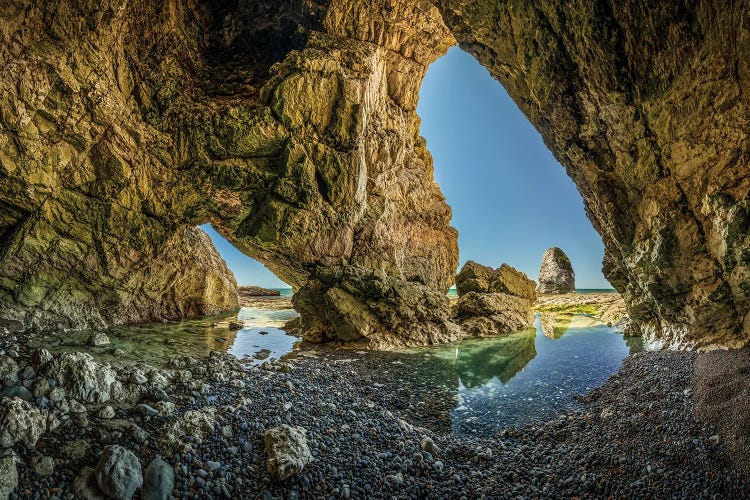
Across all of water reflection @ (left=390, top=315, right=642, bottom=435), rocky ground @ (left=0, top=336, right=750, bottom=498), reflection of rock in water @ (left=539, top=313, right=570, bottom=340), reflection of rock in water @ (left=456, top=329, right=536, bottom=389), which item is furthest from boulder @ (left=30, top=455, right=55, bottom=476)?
reflection of rock in water @ (left=539, top=313, right=570, bottom=340)

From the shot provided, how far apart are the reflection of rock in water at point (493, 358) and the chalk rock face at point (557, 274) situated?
99.5ft

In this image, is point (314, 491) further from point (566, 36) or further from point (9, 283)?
point (9, 283)

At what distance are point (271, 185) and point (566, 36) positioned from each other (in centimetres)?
1302

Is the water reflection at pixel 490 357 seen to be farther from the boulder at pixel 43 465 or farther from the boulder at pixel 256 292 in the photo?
the boulder at pixel 256 292

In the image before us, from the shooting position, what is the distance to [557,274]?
46.1 metres

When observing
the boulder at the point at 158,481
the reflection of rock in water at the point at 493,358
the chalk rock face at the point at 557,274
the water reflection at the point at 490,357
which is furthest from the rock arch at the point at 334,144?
the chalk rock face at the point at 557,274

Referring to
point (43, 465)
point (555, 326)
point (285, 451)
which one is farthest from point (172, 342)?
point (555, 326)

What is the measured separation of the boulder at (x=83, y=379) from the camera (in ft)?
18.0

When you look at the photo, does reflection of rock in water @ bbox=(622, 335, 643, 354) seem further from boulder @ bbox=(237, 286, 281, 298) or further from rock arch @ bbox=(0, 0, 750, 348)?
boulder @ bbox=(237, 286, 281, 298)

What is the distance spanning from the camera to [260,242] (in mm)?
17203

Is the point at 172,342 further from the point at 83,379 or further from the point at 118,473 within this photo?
the point at 118,473

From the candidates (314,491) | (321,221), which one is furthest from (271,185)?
(314,491)

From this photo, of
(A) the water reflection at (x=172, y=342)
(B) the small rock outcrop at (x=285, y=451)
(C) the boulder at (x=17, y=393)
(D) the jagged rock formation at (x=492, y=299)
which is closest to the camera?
(B) the small rock outcrop at (x=285, y=451)

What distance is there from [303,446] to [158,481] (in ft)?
5.74
